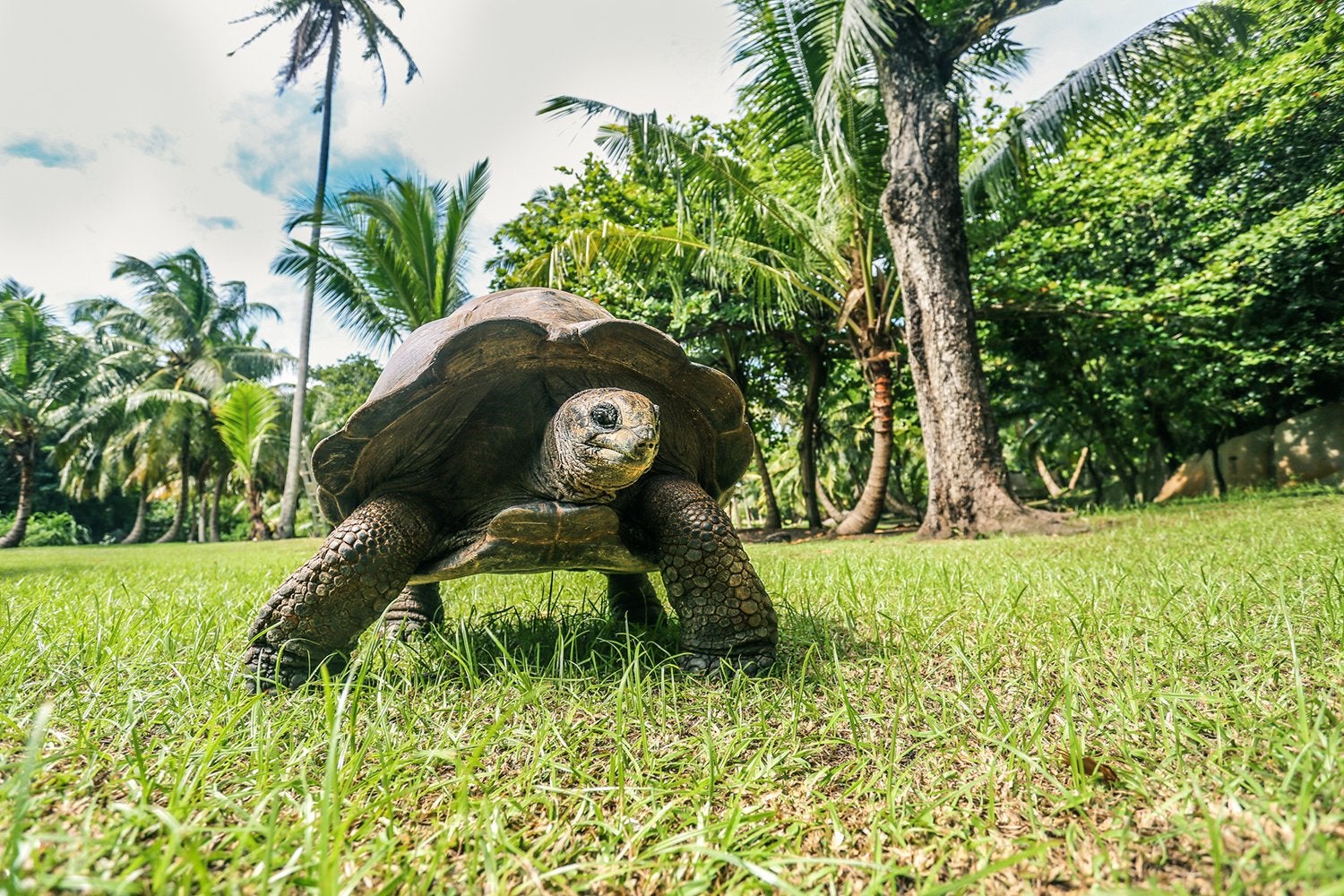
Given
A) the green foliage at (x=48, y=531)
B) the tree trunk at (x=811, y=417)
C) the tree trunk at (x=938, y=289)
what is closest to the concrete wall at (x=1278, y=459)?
the tree trunk at (x=811, y=417)

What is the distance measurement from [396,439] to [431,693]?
28.7 inches

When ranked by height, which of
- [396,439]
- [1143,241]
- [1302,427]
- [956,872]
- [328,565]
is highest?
[1143,241]

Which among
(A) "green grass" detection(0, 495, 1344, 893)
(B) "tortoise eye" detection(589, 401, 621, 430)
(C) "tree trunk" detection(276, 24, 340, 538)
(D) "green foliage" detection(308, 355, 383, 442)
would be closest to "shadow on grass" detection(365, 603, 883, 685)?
(A) "green grass" detection(0, 495, 1344, 893)

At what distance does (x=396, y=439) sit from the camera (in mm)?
1823

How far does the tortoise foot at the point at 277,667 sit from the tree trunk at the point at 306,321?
11270 millimetres

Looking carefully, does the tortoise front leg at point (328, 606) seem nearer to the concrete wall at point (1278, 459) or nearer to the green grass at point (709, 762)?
the green grass at point (709, 762)

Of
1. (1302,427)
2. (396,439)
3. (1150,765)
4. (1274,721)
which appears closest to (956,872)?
(1150,765)

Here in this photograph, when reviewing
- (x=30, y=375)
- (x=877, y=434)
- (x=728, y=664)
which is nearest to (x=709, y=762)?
(x=728, y=664)

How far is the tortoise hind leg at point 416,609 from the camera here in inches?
91.4

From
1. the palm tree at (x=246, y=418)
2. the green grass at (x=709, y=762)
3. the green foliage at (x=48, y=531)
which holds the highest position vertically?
the palm tree at (x=246, y=418)

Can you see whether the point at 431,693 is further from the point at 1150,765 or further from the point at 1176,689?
the point at 1176,689

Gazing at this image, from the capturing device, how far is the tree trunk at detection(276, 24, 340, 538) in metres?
12.2

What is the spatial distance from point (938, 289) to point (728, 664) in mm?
5214

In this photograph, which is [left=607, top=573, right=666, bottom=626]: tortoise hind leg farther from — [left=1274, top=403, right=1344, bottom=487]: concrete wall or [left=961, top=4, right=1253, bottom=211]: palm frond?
[left=1274, top=403, right=1344, bottom=487]: concrete wall
